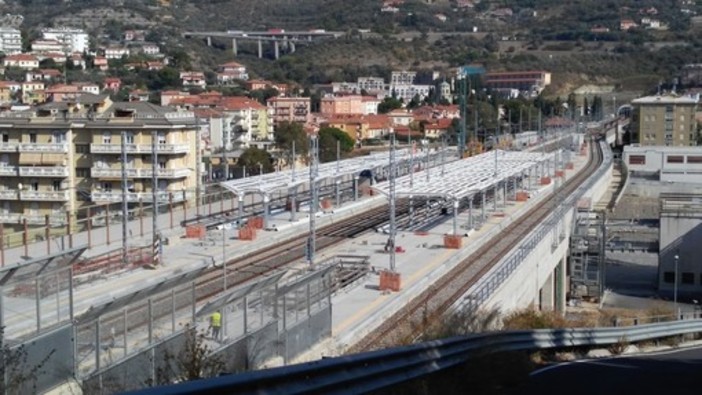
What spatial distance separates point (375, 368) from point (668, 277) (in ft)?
88.8

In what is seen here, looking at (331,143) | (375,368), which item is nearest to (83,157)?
(331,143)

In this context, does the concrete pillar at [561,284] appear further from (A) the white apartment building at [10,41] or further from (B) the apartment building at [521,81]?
(A) the white apartment building at [10,41]

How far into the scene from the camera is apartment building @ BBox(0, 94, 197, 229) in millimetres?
32781

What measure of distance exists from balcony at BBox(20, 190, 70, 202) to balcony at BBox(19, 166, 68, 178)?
2.19ft

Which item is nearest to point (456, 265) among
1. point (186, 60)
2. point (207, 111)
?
point (207, 111)

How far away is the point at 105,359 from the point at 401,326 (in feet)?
22.8

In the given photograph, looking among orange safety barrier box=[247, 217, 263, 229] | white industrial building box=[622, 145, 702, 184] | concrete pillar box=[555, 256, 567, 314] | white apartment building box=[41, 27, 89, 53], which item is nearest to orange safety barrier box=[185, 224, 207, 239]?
orange safety barrier box=[247, 217, 263, 229]

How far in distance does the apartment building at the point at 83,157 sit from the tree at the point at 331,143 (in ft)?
78.7

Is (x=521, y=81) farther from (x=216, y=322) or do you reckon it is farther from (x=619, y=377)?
(x=619, y=377)

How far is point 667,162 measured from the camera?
65.6 metres

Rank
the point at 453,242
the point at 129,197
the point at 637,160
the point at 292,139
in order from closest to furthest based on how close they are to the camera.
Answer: the point at 453,242, the point at 129,197, the point at 292,139, the point at 637,160

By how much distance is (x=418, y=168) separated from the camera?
154 ft

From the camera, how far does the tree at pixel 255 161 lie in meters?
49.6

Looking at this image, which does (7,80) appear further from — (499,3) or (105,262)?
(499,3)
